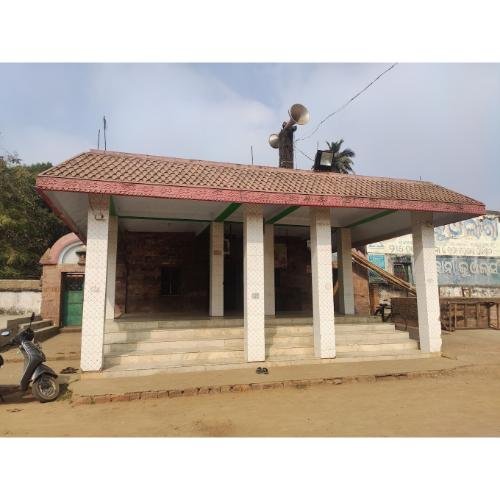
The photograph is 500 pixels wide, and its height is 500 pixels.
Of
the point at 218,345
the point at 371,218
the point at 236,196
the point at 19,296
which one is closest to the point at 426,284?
the point at 371,218

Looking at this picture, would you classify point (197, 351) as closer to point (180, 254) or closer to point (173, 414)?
point (173, 414)

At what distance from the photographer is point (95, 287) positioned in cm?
702

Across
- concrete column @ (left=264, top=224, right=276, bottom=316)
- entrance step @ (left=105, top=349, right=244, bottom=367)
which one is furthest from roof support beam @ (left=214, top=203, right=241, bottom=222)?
entrance step @ (left=105, top=349, right=244, bottom=367)

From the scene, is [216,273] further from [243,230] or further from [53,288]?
[53,288]

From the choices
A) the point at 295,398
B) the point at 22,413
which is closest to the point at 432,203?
the point at 295,398

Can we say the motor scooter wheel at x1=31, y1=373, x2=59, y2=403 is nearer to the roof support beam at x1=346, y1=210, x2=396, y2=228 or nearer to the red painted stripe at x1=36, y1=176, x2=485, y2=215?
the red painted stripe at x1=36, y1=176, x2=485, y2=215

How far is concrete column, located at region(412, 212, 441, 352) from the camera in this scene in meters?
9.05

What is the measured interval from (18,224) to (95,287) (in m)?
16.9

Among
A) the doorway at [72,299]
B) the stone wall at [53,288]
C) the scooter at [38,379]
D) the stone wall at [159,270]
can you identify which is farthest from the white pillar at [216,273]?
the doorway at [72,299]

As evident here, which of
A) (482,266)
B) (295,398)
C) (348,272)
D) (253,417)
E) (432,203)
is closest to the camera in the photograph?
(253,417)

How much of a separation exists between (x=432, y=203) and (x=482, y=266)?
22.5 metres

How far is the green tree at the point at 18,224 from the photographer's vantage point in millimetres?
20188

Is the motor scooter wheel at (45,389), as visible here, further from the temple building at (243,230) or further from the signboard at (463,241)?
the signboard at (463,241)

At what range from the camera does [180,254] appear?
1356 cm
